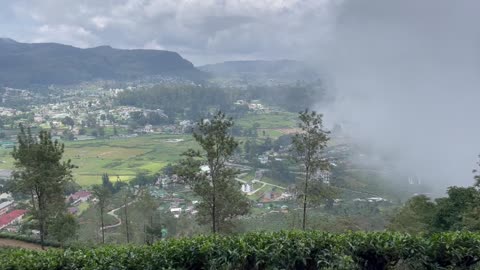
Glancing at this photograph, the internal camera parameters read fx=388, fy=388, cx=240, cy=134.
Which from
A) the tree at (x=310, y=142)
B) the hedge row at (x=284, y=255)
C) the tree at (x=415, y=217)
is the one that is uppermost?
the tree at (x=310, y=142)

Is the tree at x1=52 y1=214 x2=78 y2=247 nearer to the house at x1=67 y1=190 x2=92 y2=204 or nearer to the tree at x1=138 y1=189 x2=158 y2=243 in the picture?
the tree at x1=138 y1=189 x2=158 y2=243

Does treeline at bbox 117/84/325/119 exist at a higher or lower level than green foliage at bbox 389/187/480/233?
higher

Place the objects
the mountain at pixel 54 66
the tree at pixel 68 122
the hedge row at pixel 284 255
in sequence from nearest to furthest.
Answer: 1. the hedge row at pixel 284 255
2. the tree at pixel 68 122
3. the mountain at pixel 54 66

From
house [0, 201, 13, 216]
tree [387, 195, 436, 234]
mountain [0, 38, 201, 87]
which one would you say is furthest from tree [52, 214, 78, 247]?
mountain [0, 38, 201, 87]

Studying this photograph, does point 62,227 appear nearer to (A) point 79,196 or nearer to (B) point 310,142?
(B) point 310,142

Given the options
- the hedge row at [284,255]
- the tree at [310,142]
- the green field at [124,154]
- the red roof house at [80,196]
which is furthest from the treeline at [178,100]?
the hedge row at [284,255]

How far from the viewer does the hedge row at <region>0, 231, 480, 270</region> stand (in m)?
7.03

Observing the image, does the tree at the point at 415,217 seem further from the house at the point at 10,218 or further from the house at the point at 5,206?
the house at the point at 5,206

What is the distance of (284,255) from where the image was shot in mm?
7094

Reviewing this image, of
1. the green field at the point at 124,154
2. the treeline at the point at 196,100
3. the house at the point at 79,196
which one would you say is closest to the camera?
the house at the point at 79,196

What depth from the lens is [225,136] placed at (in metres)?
13.0

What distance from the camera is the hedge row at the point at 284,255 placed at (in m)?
7.03

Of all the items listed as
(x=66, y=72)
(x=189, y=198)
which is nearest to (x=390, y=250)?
(x=189, y=198)

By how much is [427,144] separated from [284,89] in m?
71.6
